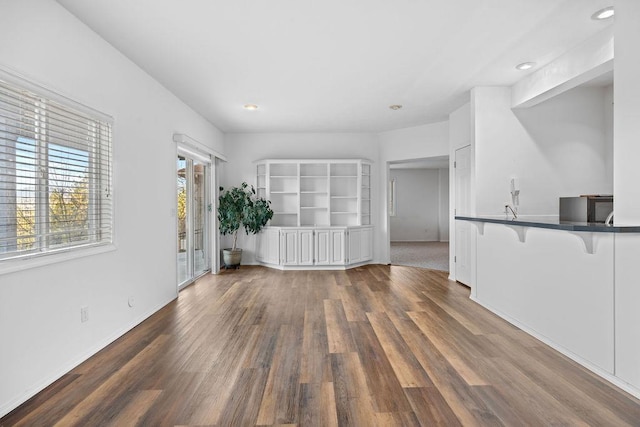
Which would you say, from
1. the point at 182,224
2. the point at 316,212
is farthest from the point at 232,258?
the point at 316,212

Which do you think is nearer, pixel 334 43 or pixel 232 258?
pixel 334 43

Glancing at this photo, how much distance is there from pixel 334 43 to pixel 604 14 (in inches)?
80.5

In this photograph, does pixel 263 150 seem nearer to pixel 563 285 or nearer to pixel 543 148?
pixel 543 148

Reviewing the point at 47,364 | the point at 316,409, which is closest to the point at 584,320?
the point at 316,409

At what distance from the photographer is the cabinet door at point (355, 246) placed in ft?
22.3

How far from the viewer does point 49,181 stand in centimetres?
248

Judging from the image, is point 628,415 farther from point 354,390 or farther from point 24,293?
point 24,293

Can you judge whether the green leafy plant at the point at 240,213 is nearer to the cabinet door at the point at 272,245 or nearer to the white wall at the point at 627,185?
the cabinet door at the point at 272,245

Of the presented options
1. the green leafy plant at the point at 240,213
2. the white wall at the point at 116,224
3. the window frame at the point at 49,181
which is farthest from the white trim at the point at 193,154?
the window frame at the point at 49,181

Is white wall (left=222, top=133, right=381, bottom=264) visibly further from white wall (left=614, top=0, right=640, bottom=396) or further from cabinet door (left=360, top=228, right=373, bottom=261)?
white wall (left=614, top=0, right=640, bottom=396)

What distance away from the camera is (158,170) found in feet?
13.7

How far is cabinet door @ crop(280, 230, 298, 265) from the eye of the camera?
21.8 ft

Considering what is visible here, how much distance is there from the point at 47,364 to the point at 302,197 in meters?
5.21

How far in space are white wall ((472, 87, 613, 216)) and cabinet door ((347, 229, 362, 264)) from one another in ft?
9.36
